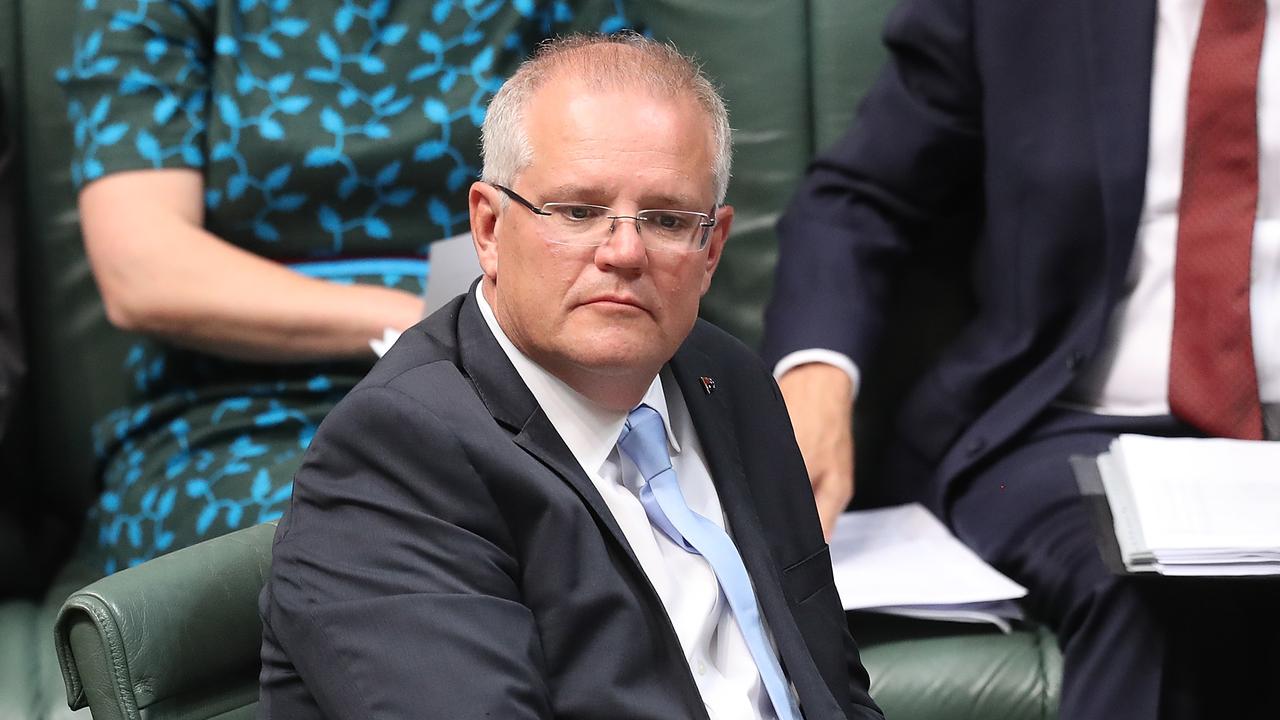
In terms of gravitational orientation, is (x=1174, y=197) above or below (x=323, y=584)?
above

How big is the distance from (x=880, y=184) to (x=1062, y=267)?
29cm

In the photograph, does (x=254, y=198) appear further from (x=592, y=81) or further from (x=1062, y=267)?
(x=1062, y=267)

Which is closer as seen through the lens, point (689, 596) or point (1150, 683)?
point (689, 596)

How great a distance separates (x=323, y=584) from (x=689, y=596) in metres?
0.33

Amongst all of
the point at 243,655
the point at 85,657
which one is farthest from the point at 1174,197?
the point at 85,657

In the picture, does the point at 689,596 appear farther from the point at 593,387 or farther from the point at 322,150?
the point at 322,150

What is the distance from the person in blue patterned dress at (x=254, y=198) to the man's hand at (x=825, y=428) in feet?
1.74

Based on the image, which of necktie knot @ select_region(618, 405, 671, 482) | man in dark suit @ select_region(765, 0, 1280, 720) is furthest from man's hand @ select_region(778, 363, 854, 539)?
necktie knot @ select_region(618, 405, 671, 482)

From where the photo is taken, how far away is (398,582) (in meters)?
1.03

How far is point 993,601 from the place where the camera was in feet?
5.64

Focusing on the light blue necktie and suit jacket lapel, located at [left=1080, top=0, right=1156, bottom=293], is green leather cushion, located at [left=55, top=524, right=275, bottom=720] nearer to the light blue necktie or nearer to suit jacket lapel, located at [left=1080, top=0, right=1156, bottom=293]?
the light blue necktie

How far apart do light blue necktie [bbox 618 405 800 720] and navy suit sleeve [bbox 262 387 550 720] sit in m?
0.18

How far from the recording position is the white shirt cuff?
1966 mm

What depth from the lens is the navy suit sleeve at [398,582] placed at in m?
1.01
